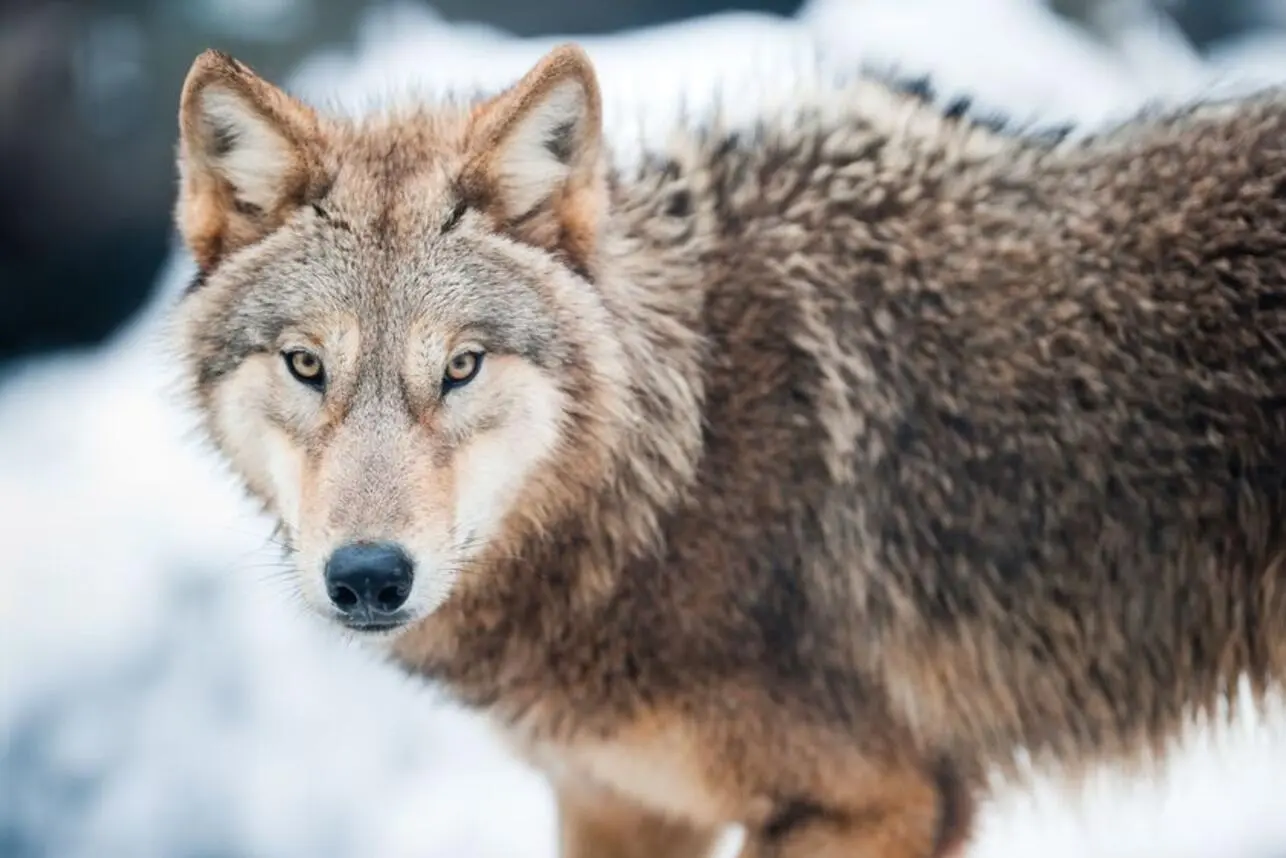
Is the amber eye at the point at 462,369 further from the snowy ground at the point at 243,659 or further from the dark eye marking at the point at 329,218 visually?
the snowy ground at the point at 243,659

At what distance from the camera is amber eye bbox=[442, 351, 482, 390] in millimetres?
2016

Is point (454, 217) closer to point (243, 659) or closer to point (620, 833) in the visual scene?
point (620, 833)

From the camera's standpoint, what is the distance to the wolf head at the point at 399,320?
6.36 feet

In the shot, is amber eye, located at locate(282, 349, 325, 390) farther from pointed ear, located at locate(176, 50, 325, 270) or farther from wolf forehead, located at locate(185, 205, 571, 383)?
pointed ear, located at locate(176, 50, 325, 270)

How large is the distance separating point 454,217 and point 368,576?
572 millimetres

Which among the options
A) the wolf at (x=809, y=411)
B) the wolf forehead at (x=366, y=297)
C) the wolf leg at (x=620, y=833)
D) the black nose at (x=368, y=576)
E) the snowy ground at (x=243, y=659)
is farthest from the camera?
the snowy ground at (x=243, y=659)

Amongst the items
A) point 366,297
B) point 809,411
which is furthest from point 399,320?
point 809,411

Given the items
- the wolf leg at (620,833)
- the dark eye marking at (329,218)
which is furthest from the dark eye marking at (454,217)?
the wolf leg at (620,833)

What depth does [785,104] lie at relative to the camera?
2.50 meters

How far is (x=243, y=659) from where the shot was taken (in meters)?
3.25

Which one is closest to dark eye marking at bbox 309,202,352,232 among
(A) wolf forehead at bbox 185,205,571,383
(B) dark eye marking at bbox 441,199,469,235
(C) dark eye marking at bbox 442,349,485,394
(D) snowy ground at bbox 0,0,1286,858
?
(A) wolf forehead at bbox 185,205,571,383

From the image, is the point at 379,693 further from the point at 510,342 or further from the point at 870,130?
the point at 870,130

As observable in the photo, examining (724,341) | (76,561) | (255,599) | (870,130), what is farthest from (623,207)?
(76,561)

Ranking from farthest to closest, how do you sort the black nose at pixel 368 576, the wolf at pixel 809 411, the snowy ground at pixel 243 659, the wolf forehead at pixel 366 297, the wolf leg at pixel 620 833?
the snowy ground at pixel 243 659, the wolf leg at pixel 620 833, the wolf at pixel 809 411, the wolf forehead at pixel 366 297, the black nose at pixel 368 576
